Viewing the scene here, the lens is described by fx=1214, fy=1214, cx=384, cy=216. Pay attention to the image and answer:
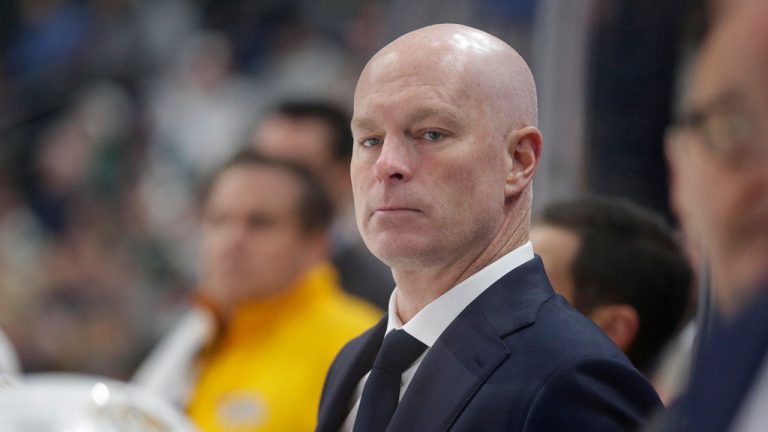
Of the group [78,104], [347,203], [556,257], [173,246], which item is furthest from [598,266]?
[78,104]

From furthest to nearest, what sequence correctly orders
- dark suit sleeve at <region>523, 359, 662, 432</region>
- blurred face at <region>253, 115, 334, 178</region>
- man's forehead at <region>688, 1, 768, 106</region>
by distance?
1. blurred face at <region>253, 115, 334, 178</region>
2. dark suit sleeve at <region>523, 359, 662, 432</region>
3. man's forehead at <region>688, 1, 768, 106</region>

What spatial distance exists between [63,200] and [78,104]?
486 mm

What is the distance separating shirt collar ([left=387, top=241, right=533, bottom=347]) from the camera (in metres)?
1.31

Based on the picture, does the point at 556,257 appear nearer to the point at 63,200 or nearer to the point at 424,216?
the point at 424,216

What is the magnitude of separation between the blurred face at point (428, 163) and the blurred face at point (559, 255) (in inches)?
22.4

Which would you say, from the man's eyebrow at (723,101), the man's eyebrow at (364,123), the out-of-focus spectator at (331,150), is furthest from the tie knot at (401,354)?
the out-of-focus spectator at (331,150)

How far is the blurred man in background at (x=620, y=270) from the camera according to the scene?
6.13 ft

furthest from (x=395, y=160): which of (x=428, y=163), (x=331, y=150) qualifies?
(x=331, y=150)

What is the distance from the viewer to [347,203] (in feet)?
15.3

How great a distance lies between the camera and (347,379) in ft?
4.70

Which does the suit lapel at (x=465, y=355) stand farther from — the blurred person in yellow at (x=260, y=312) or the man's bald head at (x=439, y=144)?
the blurred person in yellow at (x=260, y=312)

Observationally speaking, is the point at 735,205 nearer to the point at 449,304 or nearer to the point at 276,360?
the point at 449,304

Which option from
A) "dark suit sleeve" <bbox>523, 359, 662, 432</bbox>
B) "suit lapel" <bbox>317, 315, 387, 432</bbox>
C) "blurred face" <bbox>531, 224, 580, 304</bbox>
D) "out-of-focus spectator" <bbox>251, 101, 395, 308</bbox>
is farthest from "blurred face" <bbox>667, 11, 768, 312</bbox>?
"out-of-focus spectator" <bbox>251, 101, 395, 308</bbox>

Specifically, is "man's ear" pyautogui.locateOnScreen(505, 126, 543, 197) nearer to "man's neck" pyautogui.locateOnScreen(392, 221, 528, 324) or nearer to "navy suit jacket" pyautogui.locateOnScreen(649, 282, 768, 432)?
"man's neck" pyautogui.locateOnScreen(392, 221, 528, 324)
